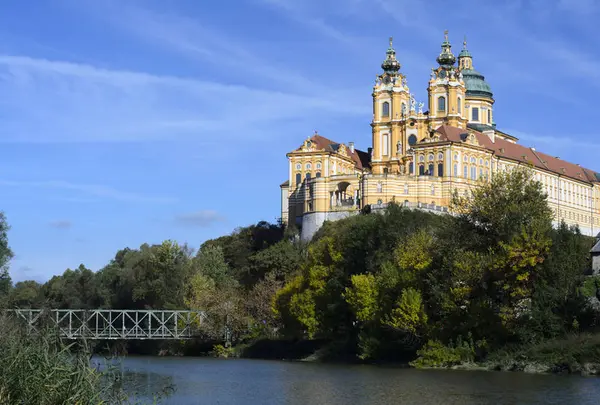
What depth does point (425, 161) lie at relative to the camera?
117188 millimetres

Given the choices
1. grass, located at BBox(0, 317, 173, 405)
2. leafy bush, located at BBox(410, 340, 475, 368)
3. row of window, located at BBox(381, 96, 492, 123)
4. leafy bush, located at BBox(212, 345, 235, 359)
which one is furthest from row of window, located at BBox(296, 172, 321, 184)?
grass, located at BBox(0, 317, 173, 405)

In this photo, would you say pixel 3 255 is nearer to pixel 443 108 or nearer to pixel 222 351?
pixel 222 351

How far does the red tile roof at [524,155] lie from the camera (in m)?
119

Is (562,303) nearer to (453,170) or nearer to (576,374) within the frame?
(576,374)

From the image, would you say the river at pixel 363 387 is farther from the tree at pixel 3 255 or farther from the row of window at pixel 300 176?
the row of window at pixel 300 176

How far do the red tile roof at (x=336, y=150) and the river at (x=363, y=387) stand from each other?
68.5 metres

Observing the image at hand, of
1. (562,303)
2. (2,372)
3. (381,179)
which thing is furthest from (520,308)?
(381,179)

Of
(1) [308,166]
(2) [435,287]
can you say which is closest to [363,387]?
(2) [435,287]

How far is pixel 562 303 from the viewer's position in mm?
52844

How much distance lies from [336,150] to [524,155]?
24077mm

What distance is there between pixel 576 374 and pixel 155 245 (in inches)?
2564

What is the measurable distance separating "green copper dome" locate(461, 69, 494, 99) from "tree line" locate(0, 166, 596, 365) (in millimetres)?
54958

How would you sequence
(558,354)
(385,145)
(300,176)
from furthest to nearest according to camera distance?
1. (385,145)
2. (300,176)
3. (558,354)

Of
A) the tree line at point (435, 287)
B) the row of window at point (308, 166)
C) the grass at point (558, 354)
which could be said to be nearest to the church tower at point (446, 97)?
the row of window at point (308, 166)
